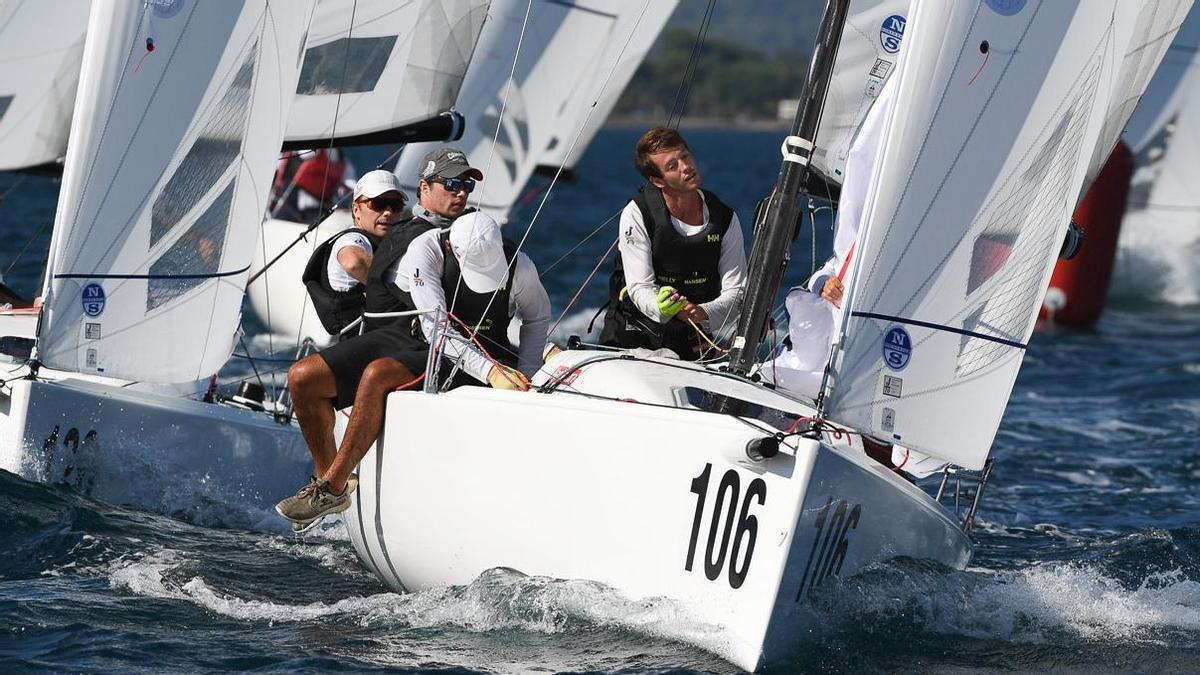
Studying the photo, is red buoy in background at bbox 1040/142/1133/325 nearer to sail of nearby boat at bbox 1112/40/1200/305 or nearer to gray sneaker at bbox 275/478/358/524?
sail of nearby boat at bbox 1112/40/1200/305

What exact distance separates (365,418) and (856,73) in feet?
6.77

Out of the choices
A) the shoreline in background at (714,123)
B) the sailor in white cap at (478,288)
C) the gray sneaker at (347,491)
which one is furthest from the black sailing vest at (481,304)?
the shoreline in background at (714,123)

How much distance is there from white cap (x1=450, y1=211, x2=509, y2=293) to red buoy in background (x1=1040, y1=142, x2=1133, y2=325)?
10.3 metres

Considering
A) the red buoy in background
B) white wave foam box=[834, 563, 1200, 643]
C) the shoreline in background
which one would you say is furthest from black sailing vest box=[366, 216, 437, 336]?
the shoreline in background

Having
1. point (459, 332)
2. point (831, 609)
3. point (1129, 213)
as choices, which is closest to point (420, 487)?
point (459, 332)

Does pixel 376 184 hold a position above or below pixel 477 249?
above

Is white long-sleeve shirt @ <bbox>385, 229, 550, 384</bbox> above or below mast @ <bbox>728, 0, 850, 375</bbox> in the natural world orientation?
below

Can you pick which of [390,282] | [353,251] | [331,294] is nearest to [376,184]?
[353,251]

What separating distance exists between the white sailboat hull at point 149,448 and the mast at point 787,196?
220cm

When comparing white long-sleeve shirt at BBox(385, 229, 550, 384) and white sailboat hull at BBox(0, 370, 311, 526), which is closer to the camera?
white long-sleeve shirt at BBox(385, 229, 550, 384)

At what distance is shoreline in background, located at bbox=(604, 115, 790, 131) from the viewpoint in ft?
331

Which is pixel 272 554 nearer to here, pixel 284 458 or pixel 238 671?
pixel 284 458

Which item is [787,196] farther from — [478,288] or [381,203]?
[381,203]

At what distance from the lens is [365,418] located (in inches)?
191
